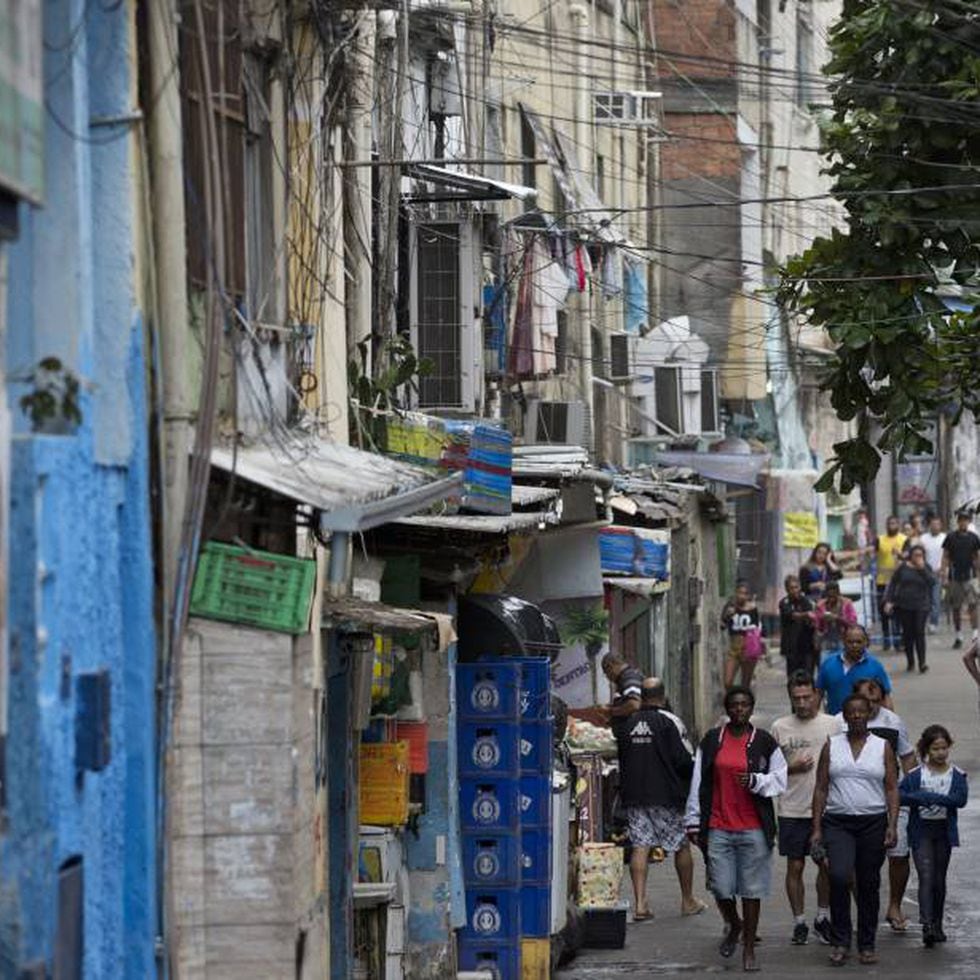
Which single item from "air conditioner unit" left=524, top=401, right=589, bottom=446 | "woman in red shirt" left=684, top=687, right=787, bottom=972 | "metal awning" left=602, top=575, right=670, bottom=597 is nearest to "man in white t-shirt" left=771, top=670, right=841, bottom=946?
"woman in red shirt" left=684, top=687, right=787, bottom=972

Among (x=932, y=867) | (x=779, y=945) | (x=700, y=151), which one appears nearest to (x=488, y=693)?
(x=779, y=945)

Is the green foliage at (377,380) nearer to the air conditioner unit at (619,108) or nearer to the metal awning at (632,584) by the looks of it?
the metal awning at (632,584)

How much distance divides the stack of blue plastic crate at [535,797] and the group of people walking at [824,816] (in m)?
1.31

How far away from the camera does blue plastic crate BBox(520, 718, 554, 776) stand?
1645 cm

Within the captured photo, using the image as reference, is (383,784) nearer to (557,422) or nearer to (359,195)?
(359,195)

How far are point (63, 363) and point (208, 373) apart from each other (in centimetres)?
130

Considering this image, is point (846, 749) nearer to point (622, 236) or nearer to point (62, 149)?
point (62, 149)

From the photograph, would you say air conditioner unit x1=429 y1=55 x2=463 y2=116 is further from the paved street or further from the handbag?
the handbag

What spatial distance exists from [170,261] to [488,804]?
6425mm

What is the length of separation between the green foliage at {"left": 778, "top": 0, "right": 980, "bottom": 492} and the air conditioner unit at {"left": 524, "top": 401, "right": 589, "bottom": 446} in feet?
31.9

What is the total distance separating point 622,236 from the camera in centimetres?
3441

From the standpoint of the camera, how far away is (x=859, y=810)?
56.2 feet

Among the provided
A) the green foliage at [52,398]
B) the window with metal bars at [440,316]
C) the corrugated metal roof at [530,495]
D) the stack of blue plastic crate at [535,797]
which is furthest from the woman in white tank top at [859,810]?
the green foliage at [52,398]

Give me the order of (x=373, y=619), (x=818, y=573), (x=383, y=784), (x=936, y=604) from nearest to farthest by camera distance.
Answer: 1. (x=373, y=619)
2. (x=383, y=784)
3. (x=818, y=573)
4. (x=936, y=604)
